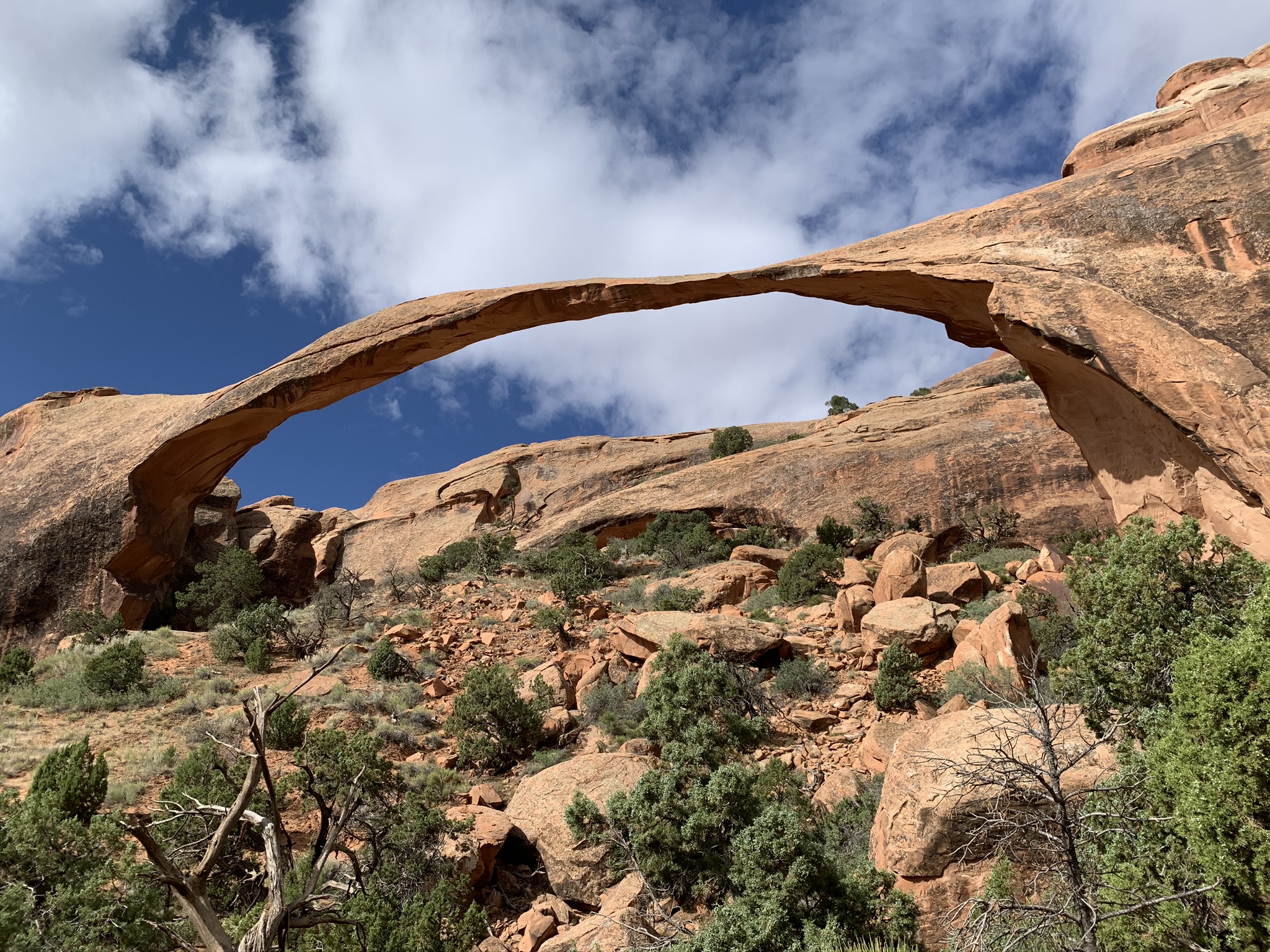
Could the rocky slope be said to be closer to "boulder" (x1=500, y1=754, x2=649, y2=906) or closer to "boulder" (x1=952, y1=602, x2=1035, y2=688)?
"boulder" (x1=952, y1=602, x2=1035, y2=688)

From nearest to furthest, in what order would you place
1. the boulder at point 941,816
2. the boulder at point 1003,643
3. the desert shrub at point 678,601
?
the boulder at point 941,816 < the boulder at point 1003,643 < the desert shrub at point 678,601

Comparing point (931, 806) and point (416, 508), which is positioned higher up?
point (416, 508)

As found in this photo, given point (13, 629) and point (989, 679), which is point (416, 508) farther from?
point (989, 679)

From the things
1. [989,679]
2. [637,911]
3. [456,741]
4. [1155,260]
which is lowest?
[637,911]

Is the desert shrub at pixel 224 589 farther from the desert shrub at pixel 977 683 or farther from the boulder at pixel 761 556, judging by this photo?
the desert shrub at pixel 977 683

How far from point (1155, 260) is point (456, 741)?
10.6 metres

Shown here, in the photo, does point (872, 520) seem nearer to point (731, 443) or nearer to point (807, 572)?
point (807, 572)

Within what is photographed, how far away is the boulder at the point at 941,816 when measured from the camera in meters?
6.14

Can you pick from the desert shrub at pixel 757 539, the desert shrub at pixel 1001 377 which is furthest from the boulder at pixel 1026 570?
the desert shrub at pixel 1001 377

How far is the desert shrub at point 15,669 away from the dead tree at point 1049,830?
617 inches

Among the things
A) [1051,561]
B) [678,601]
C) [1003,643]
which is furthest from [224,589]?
[1051,561]

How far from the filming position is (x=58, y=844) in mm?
6414

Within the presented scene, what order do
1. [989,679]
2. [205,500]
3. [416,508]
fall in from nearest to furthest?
1. [989,679]
2. [205,500]
3. [416,508]

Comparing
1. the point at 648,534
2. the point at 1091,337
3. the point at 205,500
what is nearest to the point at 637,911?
the point at 1091,337
